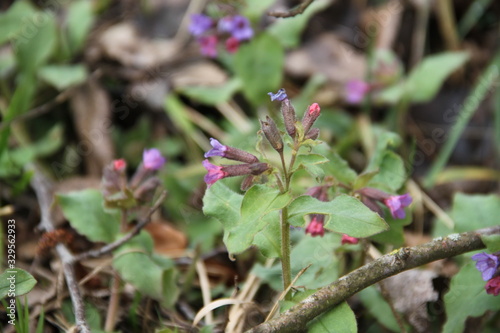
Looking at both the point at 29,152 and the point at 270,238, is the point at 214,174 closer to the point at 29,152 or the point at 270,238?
the point at 270,238

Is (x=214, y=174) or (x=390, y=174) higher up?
(x=214, y=174)

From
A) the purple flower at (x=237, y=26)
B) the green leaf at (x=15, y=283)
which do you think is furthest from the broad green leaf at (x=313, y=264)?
the purple flower at (x=237, y=26)

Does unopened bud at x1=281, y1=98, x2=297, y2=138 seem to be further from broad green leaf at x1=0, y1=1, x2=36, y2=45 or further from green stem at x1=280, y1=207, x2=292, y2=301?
broad green leaf at x1=0, y1=1, x2=36, y2=45

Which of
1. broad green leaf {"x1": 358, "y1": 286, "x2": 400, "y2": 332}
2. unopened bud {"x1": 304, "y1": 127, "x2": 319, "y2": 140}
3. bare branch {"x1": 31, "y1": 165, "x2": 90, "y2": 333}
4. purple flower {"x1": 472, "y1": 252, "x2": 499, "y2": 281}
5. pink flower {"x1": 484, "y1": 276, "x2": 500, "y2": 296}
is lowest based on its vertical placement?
broad green leaf {"x1": 358, "y1": 286, "x2": 400, "y2": 332}

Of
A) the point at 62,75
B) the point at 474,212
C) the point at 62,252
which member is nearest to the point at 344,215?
the point at 474,212

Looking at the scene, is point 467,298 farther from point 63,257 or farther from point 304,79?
point 304,79

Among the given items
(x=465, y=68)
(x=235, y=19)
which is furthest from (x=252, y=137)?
(x=465, y=68)

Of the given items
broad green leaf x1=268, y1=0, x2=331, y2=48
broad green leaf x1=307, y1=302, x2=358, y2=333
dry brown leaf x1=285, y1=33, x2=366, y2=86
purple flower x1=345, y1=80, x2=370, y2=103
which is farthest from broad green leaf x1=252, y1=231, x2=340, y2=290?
dry brown leaf x1=285, y1=33, x2=366, y2=86
